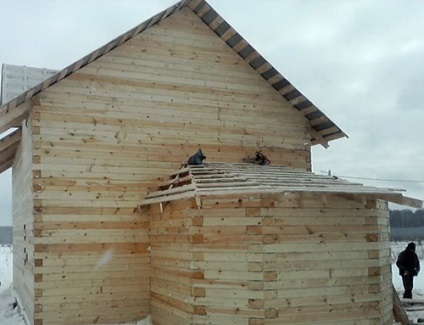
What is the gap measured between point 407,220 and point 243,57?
3510 inches

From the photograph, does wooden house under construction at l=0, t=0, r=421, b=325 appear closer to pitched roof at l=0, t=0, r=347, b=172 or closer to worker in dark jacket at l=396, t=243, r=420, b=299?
pitched roof at l=0, t=0, r=347, b=172

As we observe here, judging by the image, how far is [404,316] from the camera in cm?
1177

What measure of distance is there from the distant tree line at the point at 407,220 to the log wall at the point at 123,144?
83.9 m

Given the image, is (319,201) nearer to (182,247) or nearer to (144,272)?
(182,247)

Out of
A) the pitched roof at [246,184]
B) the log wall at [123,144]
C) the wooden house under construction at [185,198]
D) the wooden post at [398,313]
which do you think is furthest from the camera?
the wooden post at [398,313]

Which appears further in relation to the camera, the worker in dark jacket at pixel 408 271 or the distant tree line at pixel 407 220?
the distant tree line at pixel 407 220

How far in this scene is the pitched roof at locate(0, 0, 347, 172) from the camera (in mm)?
10883

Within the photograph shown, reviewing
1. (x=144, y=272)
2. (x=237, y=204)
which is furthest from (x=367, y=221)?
(x=144, y=272)

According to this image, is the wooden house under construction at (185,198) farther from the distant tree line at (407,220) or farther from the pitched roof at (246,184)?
the distant tree line at (407,220)

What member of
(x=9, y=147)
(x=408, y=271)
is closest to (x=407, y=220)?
(x=408, y=271)

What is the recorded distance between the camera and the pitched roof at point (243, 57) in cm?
1088

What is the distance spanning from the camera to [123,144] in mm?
11414

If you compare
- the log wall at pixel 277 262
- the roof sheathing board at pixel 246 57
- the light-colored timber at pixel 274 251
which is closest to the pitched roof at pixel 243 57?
the roof sheathing board at pixel 246 57

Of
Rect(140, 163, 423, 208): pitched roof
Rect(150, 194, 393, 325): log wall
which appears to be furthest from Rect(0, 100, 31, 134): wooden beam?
Rect(150, 194, 393, 325): log wall
